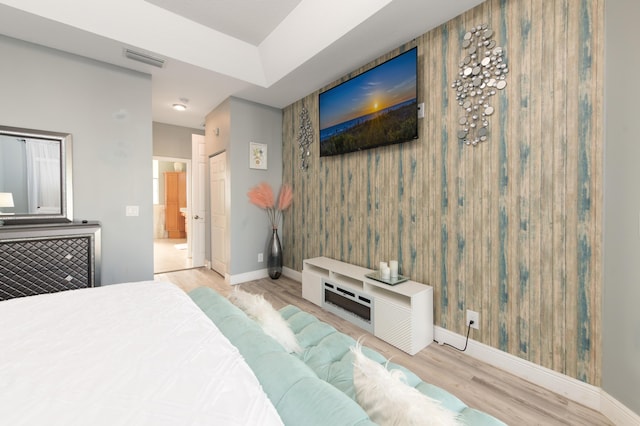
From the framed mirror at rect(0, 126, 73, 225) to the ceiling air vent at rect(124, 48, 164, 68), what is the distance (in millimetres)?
997

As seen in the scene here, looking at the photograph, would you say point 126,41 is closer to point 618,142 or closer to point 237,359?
point 237,359

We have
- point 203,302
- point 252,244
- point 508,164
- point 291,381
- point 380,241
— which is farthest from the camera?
point 252,244

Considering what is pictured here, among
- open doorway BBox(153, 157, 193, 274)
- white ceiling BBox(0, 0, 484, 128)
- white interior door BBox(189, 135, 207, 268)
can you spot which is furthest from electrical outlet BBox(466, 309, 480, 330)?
open doorway BBox(153, 157, 193, 274)

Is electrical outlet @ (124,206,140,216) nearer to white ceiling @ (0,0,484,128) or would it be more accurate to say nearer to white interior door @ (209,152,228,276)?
white interior door @ (209,152,228,276)

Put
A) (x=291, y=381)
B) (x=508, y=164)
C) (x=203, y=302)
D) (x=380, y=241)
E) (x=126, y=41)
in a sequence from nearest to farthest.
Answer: (x=291, y=381) < (x=203, y=302) < (x=508, y=164) < (x=126, y=41) < (x=380, y=241)

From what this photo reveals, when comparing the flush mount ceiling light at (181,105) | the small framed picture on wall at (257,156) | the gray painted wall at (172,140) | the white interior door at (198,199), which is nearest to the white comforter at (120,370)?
the small framed picture on wall at (257,156)

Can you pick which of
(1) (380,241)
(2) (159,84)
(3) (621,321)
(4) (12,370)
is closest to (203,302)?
(4) (12,370)

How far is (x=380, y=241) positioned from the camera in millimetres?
2828

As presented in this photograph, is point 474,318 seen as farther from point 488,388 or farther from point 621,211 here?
point 621,211

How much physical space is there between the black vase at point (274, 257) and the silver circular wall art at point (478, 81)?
2845 mm

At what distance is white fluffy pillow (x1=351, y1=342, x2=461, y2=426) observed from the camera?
26.4 inches

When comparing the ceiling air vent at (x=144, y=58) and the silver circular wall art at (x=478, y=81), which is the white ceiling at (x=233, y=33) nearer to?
the ceiling air vent at (x=144, y=58)

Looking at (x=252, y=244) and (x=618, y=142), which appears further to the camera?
(x=252, y=244)

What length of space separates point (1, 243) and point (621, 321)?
4.21m
